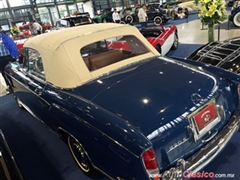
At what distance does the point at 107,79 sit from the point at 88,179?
3.79 ft

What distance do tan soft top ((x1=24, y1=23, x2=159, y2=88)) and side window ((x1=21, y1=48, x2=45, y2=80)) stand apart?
4.8 inches

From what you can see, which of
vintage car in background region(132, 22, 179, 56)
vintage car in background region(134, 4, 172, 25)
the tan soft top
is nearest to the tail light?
the tan soft top

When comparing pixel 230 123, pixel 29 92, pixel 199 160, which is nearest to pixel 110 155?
pixel 199 160

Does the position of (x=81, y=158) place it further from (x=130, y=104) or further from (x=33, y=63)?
(x=33, y=63)

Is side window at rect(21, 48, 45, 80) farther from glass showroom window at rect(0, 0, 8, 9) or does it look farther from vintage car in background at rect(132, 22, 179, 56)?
glass showroom window at rect(0, 0, 8, 9)

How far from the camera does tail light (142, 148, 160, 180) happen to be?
4.56 feet

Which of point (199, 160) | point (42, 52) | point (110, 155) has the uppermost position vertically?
point (42, 52)

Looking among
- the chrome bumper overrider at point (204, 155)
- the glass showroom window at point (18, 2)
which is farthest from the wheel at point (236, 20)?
the glass showroom window at point (18, 2)

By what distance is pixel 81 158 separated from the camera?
2316 millimetres

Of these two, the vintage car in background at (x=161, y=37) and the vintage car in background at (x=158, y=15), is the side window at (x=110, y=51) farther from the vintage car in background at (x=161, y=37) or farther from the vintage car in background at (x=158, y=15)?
the vintage car in background at (x=158, y=15)

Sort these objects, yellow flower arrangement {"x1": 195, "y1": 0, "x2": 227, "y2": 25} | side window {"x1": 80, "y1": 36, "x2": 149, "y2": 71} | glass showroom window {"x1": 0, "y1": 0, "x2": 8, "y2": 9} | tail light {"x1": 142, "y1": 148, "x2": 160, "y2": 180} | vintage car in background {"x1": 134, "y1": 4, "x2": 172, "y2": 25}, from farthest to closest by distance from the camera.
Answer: glass showroom window {"x1": 0, "y1": 0, "x2": 8, "y2": 9} < vintage car in background {"x1": 134, "y1": 4, "x2": 172, "y2": 25} < yellow flower arrangement {"x1": 195, "y1": 0, "x2": 227, "y2": 25} < side window {"x1": 80, "y1": 36, "x2": 149, "y2": 71} < tail light {"x1": 142, "y1": 148, "x2": 160, "y2": 180}

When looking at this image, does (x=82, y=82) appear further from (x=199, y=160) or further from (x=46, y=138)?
(x=46, y=138)

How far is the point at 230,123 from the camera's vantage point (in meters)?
1.91

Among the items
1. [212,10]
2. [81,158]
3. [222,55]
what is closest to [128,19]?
[212,10]
